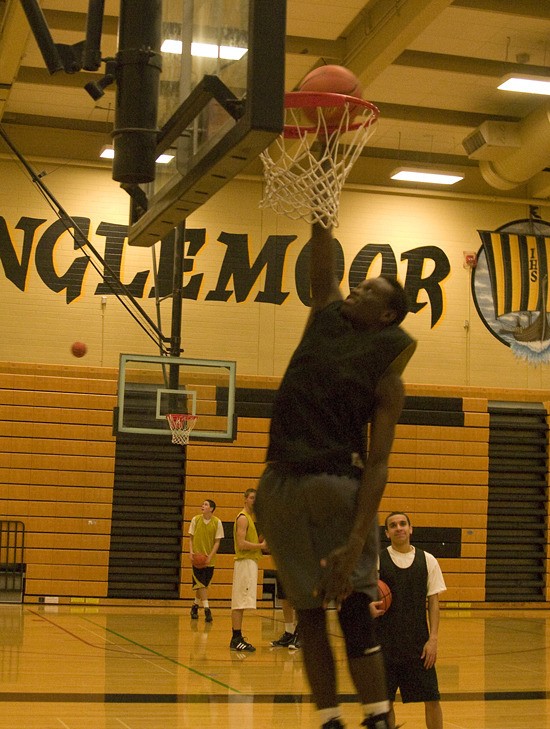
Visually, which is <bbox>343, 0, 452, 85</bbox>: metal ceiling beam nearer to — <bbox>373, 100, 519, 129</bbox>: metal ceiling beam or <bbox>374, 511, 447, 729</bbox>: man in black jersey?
<bbox>373, 100, 519, 129</bbox>: metal ceiling beam

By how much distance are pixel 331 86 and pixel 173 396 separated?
1038 centimetres

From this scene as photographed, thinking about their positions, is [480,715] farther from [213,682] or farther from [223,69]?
[223,69]

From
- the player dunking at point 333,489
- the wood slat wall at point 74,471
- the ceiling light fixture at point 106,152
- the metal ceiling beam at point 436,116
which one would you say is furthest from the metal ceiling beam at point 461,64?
the player dunking at point 333,489

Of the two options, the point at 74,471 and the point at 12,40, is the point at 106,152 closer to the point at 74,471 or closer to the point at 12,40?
the point at 12,40

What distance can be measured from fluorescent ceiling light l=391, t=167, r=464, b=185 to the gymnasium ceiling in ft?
0.66

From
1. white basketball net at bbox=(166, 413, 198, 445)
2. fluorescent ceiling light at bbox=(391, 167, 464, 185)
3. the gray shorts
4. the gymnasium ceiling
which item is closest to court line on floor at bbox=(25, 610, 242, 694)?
white basketball net at bbox=(166, 413, 198, 445)

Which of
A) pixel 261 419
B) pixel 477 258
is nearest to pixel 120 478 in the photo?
pixel 261 419

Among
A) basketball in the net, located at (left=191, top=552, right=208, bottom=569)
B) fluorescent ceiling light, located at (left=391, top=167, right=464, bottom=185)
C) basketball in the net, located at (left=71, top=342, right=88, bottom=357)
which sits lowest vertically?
basketball in the net, located at (left=191, top=552, right=208, bottom=569)

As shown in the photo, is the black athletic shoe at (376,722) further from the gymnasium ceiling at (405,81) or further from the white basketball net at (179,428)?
the white basketball net at (179,428)

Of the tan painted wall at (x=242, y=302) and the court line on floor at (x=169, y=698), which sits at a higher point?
the tan painted wall at (x=242, y=302)

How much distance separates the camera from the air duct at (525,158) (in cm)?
1593

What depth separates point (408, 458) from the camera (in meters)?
18.2

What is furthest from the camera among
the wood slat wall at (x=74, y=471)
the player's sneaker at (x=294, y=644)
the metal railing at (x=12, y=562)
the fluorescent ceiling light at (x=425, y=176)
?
the fluorescent ceiling light at (x=425, y=176)

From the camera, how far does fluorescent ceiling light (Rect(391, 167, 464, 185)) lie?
57.0 ft
